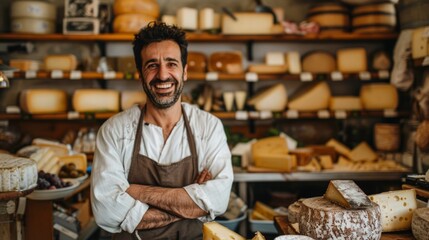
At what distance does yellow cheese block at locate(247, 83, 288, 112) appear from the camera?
434 centimetres

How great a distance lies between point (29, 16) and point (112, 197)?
10.1 feet

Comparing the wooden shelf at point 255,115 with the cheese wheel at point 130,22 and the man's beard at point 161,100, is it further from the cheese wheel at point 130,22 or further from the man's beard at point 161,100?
the man's beard at point 161,100

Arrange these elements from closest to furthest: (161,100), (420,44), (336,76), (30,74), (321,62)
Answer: (161,100) → (420,44) → (30,74) → (336,76) → (321,62)

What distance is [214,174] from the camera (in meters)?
2.15

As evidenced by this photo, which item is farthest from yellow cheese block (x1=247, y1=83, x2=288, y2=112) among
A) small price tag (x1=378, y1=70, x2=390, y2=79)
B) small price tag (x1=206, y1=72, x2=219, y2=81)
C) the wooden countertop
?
the wooden countertop

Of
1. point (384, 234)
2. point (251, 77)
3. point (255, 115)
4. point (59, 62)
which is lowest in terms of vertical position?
point (384, 234)

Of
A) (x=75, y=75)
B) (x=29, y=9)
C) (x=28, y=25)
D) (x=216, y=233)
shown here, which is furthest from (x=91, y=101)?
(x=216, y=233)

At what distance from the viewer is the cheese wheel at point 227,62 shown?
438cm

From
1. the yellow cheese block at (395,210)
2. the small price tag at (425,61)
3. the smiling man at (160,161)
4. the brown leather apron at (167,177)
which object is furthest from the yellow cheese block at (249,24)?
the yellow cheese block at (395,210)

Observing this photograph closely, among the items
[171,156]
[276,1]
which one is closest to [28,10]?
[276,1]

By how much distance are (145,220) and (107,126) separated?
0.54m

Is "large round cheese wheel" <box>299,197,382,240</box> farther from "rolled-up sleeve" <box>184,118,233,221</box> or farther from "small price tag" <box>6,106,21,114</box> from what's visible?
"small price tag" <box>6,106,21,114</box>

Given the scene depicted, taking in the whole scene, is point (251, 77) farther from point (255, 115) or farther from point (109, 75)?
point (109, 75)

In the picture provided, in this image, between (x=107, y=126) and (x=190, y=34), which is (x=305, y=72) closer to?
(x=190, y=34)
